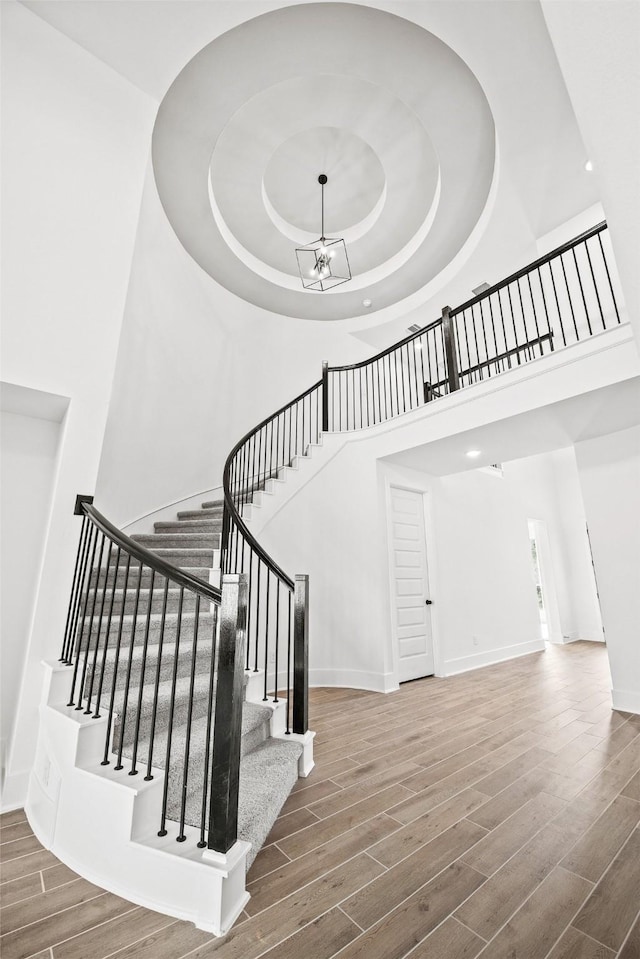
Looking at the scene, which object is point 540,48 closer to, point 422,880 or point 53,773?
point 422,880

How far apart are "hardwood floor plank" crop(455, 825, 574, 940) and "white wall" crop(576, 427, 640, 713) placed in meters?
2.44

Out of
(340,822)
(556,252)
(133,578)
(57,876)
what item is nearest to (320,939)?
(340,822)

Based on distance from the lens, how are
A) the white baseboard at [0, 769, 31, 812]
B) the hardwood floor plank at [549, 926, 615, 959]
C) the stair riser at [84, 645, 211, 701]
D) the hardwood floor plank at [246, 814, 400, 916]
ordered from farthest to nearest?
the stair riser at [84, 645, 211, 701] → the white baseboard at [0, 769, 31, 812] → the hardwood floor plank at [246, 814, 400, 916] → the hardwood floor plank at [549, 926, 615, 959]

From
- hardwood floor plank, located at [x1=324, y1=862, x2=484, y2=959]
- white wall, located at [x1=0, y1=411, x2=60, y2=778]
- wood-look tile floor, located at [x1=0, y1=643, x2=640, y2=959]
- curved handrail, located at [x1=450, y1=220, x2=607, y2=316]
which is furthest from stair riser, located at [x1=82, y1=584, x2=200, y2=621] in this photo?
curved handrail, located at [x1=450, y1=220, x2=607, y2=316]

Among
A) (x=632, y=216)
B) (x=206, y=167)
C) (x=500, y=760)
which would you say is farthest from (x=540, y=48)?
(x=500, y=760)

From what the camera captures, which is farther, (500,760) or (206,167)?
(206,167)

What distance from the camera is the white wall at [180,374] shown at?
16.2 ft

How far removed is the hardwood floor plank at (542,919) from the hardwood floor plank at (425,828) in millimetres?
492

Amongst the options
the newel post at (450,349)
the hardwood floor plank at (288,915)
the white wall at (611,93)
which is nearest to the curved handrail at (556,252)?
the newel post at (450,349)

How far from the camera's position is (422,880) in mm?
1705

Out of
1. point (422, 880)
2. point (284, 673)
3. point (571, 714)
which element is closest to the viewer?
point (422, 880)

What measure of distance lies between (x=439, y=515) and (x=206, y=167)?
5.62 m

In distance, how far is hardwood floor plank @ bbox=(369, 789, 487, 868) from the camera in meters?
1.87

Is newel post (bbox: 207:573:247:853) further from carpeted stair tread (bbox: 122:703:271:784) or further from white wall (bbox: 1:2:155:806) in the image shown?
white wall (bbox: 1:2:155:806)
